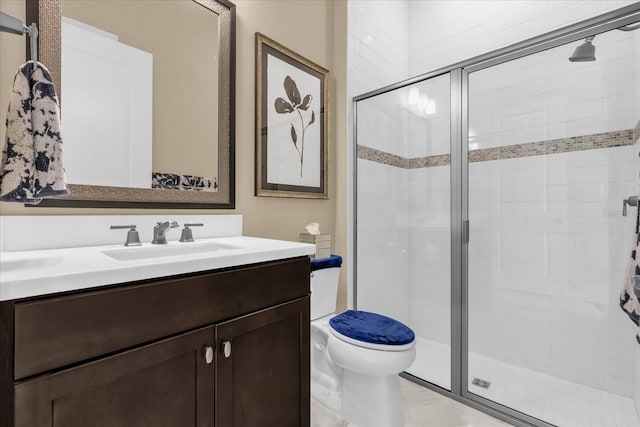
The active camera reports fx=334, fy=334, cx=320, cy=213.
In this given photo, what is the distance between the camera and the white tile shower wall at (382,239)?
2256 mm

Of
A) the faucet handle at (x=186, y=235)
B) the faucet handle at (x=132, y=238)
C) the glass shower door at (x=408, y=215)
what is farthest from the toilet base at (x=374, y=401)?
the faucet handle at (x=132, y=238)

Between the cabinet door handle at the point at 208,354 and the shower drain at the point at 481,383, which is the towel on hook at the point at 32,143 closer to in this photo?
the cabinet door handle at the point at 208,354

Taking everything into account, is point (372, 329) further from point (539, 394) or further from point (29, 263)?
point (29, 263)

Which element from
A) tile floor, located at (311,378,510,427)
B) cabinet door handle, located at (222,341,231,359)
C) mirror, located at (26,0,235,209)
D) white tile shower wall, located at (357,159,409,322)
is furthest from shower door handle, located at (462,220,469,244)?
cabinet door handle, located at (222,341,231,359)

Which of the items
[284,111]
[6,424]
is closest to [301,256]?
[6,424]

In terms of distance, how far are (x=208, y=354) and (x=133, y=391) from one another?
19 cm

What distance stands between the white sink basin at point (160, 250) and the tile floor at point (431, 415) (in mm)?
1006

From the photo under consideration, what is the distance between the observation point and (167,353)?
0.83m

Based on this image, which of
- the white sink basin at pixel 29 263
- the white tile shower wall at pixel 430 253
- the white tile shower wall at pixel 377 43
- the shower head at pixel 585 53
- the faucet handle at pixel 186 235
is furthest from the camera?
the white tile shower wall at pixel 377 43

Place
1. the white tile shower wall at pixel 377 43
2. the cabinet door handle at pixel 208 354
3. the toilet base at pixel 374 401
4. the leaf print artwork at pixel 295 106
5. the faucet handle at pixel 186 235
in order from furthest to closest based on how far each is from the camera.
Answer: the white tile shower wall at pixel 377 43 → the leaf print artwork at pixel 295 106 → the toilet base at pixel 374 401 → the faucet handle at pixel 186 235 → the cabinet door handle at pixel 208 354

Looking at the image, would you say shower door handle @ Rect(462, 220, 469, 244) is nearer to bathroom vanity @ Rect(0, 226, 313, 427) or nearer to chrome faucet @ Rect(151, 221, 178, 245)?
bathroom vanity @ Rect(0, 226, 313, 427)

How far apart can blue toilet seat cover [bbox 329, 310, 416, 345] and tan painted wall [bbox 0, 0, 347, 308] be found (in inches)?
22.5

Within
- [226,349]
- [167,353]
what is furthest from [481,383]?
[167,353]

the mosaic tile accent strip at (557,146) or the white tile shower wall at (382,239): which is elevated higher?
the mosaic tile accent strip at (557,146)
